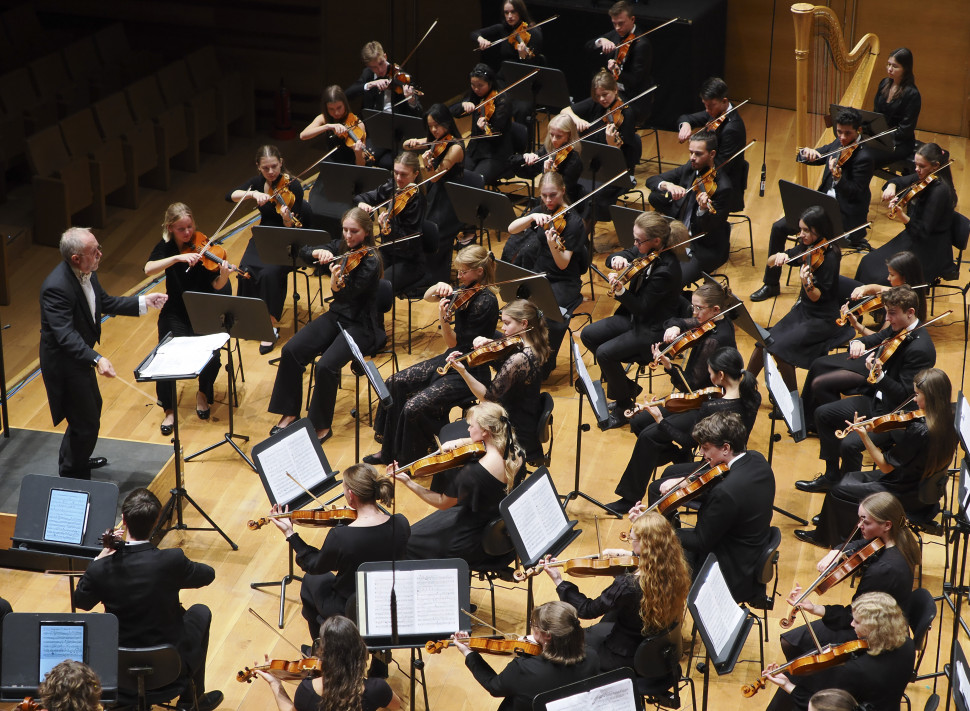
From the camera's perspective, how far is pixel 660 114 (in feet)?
35.1

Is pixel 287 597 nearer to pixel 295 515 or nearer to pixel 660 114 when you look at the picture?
pixel 295 515

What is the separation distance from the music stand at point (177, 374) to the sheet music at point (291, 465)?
58 centimetres

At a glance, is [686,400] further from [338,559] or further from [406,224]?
[406,224]

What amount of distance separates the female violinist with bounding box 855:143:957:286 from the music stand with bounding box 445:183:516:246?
2293mm

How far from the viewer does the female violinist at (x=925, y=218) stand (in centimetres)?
738

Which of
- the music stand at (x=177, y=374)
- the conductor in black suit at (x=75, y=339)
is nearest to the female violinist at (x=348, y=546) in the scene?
the music stand at (x=177, y=374)

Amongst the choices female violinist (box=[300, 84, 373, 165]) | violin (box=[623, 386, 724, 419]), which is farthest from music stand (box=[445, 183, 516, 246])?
violin (box=[623, 386, 724, 419])

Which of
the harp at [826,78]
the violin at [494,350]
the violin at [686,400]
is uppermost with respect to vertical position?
the harp at [826,78]

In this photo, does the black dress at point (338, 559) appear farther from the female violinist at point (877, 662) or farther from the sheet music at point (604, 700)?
the female violinist at point (877, 662)

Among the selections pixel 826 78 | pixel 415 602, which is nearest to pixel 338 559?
pixel 415 602

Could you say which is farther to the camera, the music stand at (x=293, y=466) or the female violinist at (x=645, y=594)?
the music stand at (x=293, y=466)

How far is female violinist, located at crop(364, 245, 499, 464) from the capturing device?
251 inches

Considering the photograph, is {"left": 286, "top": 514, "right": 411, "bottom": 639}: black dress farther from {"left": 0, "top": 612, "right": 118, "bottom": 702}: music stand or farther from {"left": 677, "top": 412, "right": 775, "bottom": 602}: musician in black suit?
{"left": 677, "top": 412, "right": 775, "bottom": 602}: musician in black suit

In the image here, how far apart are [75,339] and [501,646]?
112 inches
